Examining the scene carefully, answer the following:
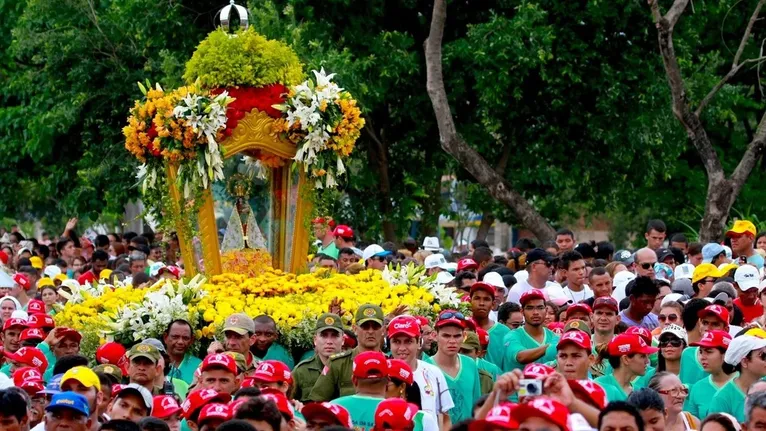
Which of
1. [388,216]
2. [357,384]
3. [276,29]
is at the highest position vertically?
[276,29]

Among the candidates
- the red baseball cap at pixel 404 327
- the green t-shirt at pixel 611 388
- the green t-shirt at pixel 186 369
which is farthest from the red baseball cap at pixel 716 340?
the green t-shirt at pixel 186 369

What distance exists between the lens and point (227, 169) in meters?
16.4

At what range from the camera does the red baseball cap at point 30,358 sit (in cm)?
1258

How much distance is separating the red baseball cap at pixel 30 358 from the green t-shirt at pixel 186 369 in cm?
105

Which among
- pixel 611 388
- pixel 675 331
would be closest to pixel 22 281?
pixel 675 331

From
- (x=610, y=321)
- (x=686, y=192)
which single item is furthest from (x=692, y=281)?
(x=686, y=192)

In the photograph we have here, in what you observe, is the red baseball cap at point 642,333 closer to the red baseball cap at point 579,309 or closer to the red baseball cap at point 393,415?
the red baseball cap at point 579,309

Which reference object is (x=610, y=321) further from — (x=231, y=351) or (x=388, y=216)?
(x=388, y=216)

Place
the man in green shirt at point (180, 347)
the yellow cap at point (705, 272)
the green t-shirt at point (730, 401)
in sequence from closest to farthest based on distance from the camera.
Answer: the green t-shirt at point (730, 401) → the man in green shirt at point (180, 347) → the yellow cap at point (705, 272)

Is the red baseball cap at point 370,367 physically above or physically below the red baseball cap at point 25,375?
below

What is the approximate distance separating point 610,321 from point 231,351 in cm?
321

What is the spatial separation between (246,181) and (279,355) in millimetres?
2799

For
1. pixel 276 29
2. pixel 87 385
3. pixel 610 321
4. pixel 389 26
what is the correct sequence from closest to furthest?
1. pixel 87 385
2. pixel 610 321
3. pixel 276 29
4. pixel 389 26

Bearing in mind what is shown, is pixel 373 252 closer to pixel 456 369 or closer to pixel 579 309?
pixel 579 309
